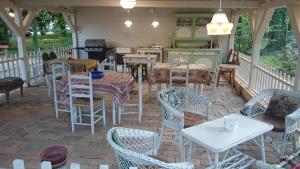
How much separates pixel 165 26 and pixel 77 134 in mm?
6283

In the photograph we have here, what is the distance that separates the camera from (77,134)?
150 inches

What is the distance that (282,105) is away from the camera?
3.30 metres

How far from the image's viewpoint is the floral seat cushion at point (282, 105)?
10.5ft

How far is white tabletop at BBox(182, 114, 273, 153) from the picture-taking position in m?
2.25

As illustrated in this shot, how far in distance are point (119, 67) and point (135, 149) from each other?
6577mm

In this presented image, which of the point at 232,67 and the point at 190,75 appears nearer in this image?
the point at 190,75

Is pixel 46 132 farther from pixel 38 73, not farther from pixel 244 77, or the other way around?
pixel 244 77

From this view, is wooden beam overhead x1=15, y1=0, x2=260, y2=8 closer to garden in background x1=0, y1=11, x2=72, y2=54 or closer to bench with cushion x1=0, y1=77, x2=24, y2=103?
bench with cushion x1=0, y1=77, x2=24, y2=103

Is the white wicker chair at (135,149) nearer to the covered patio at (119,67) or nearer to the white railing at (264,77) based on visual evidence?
the covered patio at (119,67)

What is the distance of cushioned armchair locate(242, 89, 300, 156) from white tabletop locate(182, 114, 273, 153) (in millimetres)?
482

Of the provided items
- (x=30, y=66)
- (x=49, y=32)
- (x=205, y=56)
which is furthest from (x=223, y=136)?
(x=49, y=32)

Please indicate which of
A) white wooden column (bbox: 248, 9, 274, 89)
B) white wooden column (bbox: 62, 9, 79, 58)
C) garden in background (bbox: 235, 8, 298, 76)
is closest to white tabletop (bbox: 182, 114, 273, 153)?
white wooden column (bbox: 248, 9, 274, 89)

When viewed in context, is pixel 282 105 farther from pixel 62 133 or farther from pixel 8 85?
pixel 8 85

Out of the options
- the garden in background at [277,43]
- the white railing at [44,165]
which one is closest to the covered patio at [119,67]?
the white railing at [44,165]
